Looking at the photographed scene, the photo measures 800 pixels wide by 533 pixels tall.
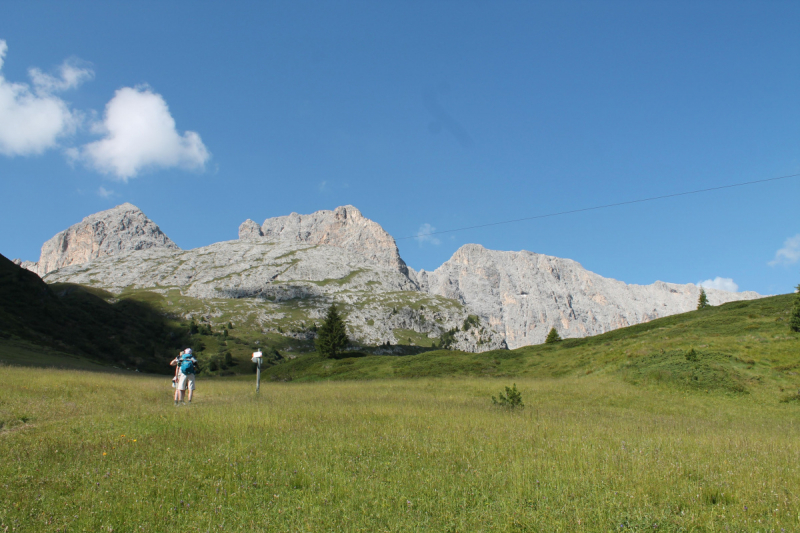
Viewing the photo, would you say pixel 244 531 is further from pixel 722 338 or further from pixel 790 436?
pixel 722 338

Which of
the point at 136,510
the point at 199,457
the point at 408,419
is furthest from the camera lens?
the point at 408,419

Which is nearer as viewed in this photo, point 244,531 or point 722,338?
point 244,531

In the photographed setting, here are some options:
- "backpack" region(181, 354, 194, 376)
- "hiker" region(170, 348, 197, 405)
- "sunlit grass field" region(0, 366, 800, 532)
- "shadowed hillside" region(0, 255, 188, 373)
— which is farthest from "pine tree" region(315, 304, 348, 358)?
"sunlit grass field" region(0, 366, 800, 532)

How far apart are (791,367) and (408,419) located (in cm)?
2911

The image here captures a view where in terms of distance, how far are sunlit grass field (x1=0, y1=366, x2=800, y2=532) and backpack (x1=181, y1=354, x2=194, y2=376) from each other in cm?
571

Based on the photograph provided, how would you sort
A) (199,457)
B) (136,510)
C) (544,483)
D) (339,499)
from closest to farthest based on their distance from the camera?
1. (136,510)
2. (339,499)
3. (544,483)
4. (199,457)

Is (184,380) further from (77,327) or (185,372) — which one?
(77,327)

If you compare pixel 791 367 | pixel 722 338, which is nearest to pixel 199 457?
pixel 791 367

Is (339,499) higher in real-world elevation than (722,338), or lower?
lower

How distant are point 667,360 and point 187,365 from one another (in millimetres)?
33950

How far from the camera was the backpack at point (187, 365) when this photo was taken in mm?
20403

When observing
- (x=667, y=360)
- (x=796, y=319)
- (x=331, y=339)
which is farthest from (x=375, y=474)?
(x=331, y=339)

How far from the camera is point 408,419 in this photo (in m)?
14.5

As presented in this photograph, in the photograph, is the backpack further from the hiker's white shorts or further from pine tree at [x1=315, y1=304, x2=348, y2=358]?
pine tree at [x1=315, y1=304, x2=348, y2=358]
